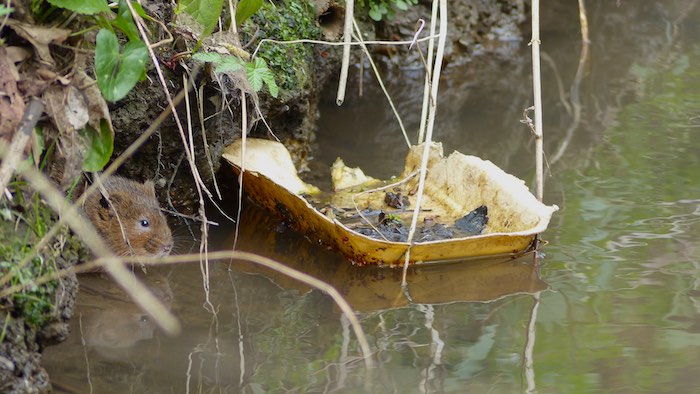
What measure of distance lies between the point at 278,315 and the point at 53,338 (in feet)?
3.28

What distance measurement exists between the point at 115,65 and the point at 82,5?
0.87 feet

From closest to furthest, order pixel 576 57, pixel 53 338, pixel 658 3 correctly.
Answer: pixel 53 338, pixel 576 57, pixel 658 3

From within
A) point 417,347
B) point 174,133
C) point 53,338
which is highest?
point 174,133

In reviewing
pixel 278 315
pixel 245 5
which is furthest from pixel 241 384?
pixel 245 5

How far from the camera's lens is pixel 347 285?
151 inches

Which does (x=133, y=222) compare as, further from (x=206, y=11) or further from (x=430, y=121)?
(x=430, y=121)

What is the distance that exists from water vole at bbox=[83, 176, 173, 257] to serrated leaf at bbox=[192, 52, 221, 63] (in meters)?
0.77

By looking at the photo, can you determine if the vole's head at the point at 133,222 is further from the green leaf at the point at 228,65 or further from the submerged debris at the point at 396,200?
the submerged debris at the point at 396,200

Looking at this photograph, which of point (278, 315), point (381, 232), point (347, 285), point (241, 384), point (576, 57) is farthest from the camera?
point (576, 57)

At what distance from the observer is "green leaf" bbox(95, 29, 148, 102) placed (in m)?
2.88

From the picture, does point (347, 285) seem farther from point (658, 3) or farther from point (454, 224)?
point (658, 3)

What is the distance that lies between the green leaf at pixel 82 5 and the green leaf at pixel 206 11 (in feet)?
2.69

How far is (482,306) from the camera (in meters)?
3.59

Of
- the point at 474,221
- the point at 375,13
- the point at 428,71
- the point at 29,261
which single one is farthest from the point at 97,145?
the point at 375,13
